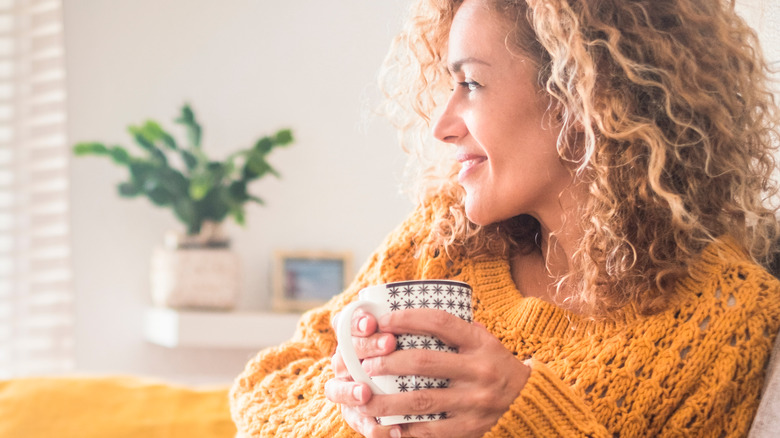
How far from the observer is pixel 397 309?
684mm

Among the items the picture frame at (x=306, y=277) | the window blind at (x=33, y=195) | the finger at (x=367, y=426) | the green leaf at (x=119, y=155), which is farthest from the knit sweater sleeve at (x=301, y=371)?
the window blind at (x=33, y=195)

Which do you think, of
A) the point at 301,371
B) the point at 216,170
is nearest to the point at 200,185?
the point at 216,170

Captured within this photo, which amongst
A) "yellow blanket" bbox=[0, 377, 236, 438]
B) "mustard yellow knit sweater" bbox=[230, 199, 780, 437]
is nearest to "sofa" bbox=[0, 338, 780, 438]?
"yellow blanket" bbox=[0, 377, 236, 438]

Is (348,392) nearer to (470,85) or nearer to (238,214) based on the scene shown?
(470,85)

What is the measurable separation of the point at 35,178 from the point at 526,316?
2.11 metres

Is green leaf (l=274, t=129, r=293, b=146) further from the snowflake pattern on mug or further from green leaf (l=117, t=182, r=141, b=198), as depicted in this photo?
the snowflake pattern on mug

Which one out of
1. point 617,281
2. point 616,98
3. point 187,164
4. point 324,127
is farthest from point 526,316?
point 324,127

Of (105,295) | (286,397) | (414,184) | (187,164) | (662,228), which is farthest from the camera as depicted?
(105,295)

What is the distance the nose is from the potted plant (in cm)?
153

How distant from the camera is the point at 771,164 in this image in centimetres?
94

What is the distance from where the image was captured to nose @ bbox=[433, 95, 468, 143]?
0.95 m

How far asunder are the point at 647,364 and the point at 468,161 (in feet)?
1.06

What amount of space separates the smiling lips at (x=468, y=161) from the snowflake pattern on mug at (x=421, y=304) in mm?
278

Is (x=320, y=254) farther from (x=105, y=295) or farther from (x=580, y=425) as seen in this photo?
(x=580, y=425)
